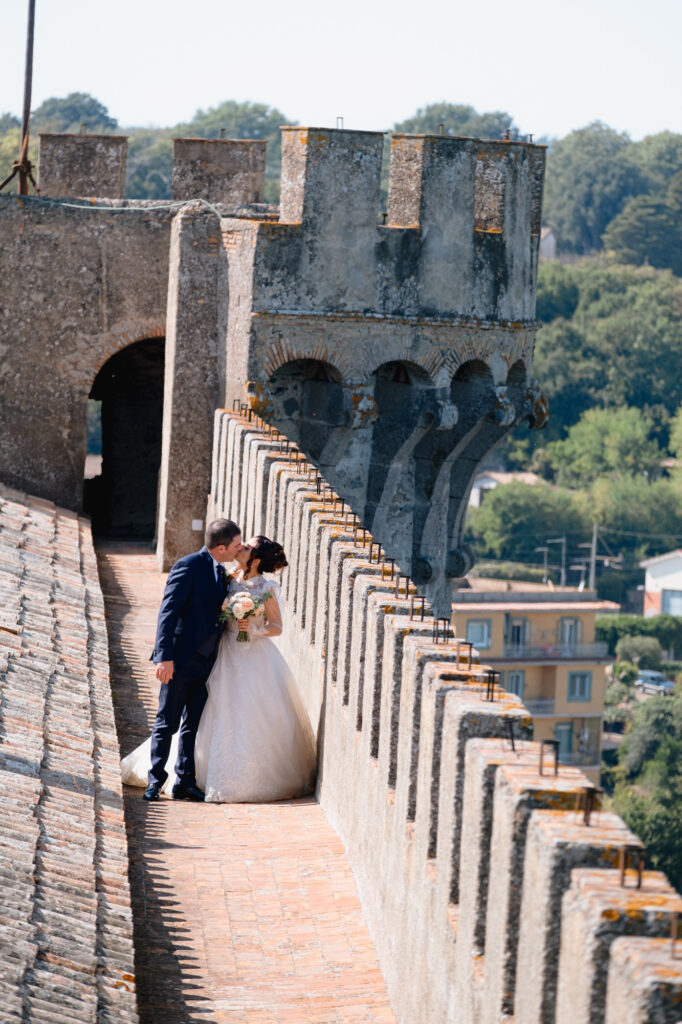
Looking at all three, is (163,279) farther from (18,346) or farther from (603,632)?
(603,632)

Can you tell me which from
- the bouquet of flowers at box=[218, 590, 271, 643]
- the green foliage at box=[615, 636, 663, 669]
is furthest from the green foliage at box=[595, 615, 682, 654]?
the bouquet of flowers at box=[218, 590, 271, 643]

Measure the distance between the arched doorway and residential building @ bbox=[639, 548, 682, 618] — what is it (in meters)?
69.2

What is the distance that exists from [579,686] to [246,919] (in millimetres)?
58055

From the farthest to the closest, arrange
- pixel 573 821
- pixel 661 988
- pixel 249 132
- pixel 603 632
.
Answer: pixel 249 132 < pixel 603 632 < pixel 573 821 < pixel 661 988

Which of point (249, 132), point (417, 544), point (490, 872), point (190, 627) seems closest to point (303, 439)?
point (417, 544)

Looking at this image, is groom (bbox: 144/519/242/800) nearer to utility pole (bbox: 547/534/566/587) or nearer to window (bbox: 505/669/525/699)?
window (bbox: 505/669/525/699)

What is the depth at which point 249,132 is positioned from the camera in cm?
16775

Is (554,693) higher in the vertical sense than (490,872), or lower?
lower

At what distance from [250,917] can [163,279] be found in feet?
36.5

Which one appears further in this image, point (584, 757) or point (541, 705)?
point (541, 705)

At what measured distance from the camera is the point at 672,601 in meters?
90.4

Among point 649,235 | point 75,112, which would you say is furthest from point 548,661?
point 75,112

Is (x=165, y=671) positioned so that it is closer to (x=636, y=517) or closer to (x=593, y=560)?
(x=593, y=560)

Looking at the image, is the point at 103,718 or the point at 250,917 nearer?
the point at 250,917
